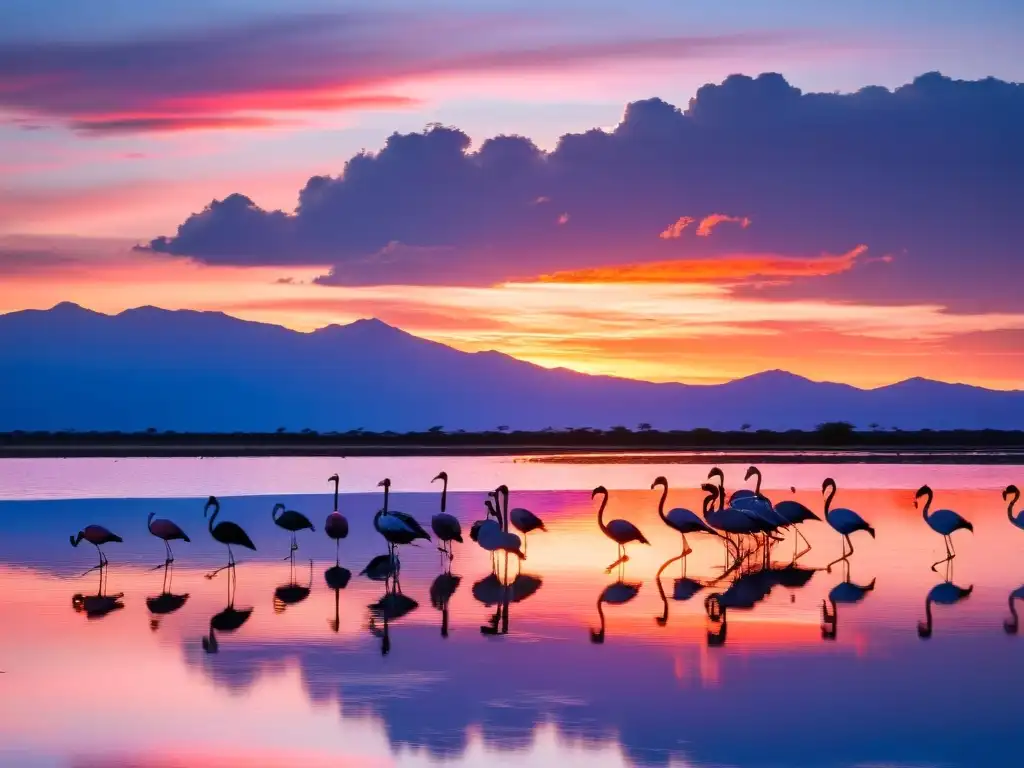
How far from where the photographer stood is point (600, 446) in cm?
8262

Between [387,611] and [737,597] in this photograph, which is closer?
[387,611]

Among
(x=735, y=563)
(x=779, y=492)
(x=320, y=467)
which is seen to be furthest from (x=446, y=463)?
(x=735, y=563)

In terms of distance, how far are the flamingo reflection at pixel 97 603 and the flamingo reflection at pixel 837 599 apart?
7.92 m

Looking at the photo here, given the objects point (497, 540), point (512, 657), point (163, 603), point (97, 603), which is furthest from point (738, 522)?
point (97, 603)

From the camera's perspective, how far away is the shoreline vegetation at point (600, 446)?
Answer: 6719 centimetres

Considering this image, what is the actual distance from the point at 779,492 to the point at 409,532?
16.6 m

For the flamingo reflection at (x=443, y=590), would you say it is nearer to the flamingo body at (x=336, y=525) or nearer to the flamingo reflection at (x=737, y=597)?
the flamingo body at (x=336, y=525)

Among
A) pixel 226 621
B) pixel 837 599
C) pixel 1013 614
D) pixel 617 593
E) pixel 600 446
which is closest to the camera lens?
pixel 226 621

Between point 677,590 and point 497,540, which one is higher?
point 497,540

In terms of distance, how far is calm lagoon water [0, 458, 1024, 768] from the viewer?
1006 cm

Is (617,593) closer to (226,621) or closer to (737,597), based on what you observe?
(737,597)

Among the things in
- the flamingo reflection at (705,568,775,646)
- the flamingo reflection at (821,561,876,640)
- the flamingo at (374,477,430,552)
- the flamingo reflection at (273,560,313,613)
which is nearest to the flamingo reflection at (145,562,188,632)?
the flamingo reflection at (273,560,313,613)

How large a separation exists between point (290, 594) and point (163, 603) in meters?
1.61

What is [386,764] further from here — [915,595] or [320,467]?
[320,467]
